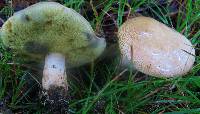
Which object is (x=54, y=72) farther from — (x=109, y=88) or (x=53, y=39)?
(x=109, y=88)

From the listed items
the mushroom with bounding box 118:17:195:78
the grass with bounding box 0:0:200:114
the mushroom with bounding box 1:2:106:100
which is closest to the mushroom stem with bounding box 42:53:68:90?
the mushroom with bounding box 1:2:106:100

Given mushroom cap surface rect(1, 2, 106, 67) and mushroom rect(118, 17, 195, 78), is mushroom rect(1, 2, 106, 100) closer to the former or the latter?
mushroom cap surface rect(1, 2, 106, 67)

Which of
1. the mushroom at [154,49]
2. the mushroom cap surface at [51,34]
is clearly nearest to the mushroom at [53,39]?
the mushroom cap surface at [51,34]

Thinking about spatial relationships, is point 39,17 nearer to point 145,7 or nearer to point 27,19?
point 27,19

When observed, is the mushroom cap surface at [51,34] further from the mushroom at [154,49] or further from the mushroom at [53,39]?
the mushroom at [154,49]

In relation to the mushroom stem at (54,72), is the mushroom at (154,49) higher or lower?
higher

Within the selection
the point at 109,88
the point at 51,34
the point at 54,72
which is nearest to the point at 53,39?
the point at 51,34
